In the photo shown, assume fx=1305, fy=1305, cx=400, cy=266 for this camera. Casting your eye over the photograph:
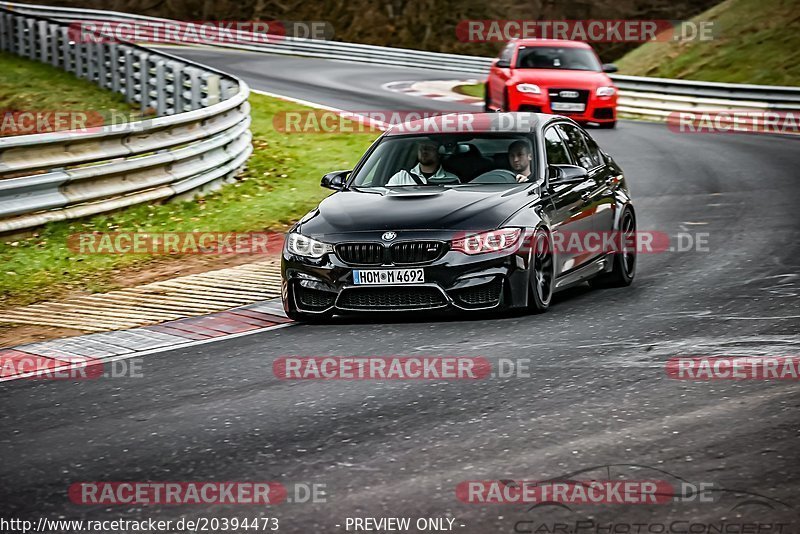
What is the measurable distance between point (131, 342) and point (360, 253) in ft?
5.86

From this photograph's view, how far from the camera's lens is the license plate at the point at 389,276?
30.4 feet

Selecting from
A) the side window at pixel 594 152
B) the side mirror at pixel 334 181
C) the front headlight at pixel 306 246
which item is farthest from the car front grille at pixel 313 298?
the side window at pixel 594 152

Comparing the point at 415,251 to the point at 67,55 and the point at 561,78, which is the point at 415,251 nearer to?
the point at 561,78

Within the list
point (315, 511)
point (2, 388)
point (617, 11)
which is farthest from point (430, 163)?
point (617, 11)

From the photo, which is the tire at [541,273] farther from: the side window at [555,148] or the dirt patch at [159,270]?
the dirt patch at [159,270]

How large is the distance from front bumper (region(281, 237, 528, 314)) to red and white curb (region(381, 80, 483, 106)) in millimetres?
21080

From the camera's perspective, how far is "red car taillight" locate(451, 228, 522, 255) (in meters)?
9.28

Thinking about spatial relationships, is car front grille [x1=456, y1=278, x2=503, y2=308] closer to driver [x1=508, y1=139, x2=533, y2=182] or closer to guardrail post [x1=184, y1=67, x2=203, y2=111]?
driver [x1=508, y1=139, x2=533, y2=182]

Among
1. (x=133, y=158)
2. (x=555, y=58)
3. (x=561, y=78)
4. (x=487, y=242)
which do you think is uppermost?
(x=487, y=242)

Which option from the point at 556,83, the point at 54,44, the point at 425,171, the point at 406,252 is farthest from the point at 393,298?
the point at 54,44

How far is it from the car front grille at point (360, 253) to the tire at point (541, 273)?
111 centimetres

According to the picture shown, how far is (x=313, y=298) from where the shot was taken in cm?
962

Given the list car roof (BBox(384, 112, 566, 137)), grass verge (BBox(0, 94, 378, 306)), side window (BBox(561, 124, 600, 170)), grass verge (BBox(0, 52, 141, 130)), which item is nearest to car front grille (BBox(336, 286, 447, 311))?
car roof (BBox(384, 112, 566, 137))

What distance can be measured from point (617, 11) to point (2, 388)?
2220 inches
